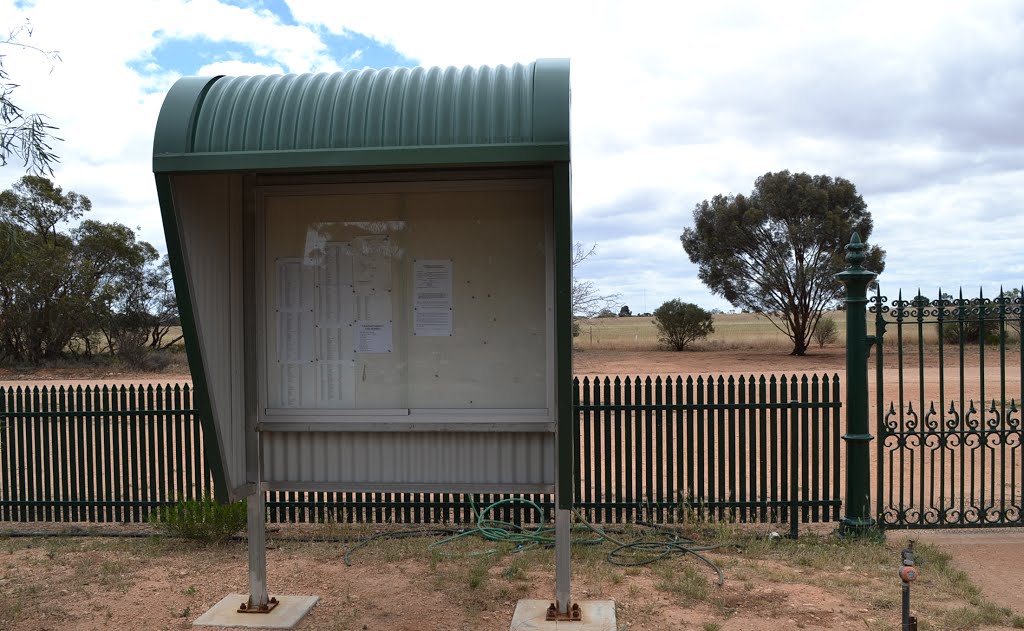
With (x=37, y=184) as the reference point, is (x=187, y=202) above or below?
below

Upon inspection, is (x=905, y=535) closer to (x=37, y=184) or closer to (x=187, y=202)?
(x=187, y=202)

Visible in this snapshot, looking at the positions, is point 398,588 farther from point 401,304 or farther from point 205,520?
point 205,520

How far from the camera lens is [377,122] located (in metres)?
4.46

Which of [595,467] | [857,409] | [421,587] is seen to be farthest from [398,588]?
[857,409]

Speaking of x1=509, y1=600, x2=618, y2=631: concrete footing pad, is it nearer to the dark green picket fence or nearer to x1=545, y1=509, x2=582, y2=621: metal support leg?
x1=545, y1=509, x2=582, y2=621: metal support leg

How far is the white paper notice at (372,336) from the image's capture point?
545 centimetres

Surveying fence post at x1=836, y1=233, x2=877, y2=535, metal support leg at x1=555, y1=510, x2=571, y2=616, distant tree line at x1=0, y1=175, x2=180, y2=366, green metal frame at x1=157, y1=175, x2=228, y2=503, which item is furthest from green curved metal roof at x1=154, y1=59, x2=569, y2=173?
distant tree line at x1=0, y1=175, x2=180, y2=366

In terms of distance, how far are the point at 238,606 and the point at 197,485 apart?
2.80 m

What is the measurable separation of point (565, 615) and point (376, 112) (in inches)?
128

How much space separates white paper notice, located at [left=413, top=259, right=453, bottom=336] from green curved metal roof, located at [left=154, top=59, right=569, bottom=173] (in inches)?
45.2

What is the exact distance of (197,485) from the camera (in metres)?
7.89

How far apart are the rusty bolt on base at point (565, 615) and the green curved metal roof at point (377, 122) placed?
2806 mm

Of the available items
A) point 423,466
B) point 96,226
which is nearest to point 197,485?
point 423,466

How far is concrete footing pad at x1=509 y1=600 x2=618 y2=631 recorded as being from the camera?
4949mm
